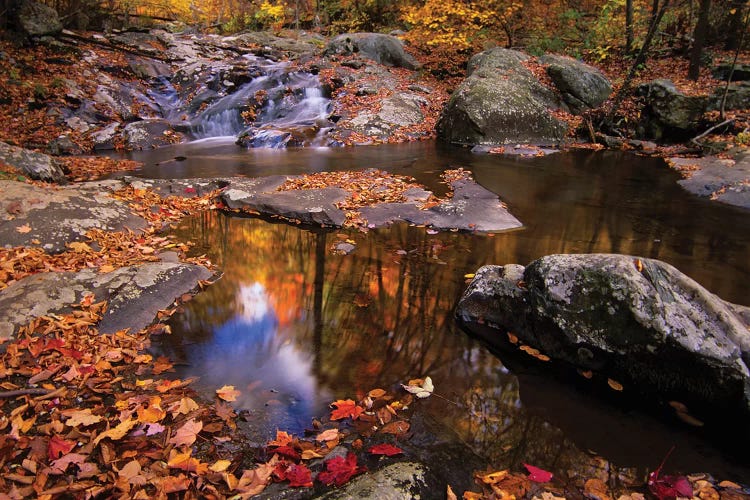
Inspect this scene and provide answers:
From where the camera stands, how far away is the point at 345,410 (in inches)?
118

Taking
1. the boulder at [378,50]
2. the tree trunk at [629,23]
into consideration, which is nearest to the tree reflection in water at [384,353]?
the tree trunk at [629,23]

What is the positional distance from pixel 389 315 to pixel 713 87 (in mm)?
16360

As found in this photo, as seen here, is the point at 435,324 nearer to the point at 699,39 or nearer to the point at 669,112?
the point at 669,112

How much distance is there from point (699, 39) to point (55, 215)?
63.7 feet

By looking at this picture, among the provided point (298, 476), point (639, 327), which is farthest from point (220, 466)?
point (639, 327)

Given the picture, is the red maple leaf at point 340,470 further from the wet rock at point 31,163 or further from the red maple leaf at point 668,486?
the wet rock at point 31,163

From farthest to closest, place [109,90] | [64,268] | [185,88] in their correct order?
[185,88] < [109,90] < [64,268]

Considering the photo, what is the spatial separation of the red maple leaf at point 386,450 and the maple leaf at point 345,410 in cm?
34

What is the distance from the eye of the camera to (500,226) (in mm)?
6566

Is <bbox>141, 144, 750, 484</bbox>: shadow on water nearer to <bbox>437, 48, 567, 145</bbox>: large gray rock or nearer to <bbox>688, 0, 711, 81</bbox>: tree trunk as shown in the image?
<bbox>437, 48, 567, 145</bbox>: large gray rock

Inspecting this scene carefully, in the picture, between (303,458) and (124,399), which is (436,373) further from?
(124,399)

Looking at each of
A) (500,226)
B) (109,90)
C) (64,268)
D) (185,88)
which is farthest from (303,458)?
(185,88)

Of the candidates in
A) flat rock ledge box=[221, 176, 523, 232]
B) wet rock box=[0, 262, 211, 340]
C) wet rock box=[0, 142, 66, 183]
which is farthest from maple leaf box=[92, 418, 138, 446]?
wet rock box=[0, 142, 66, 183]

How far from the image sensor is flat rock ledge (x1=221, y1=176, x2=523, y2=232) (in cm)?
663
